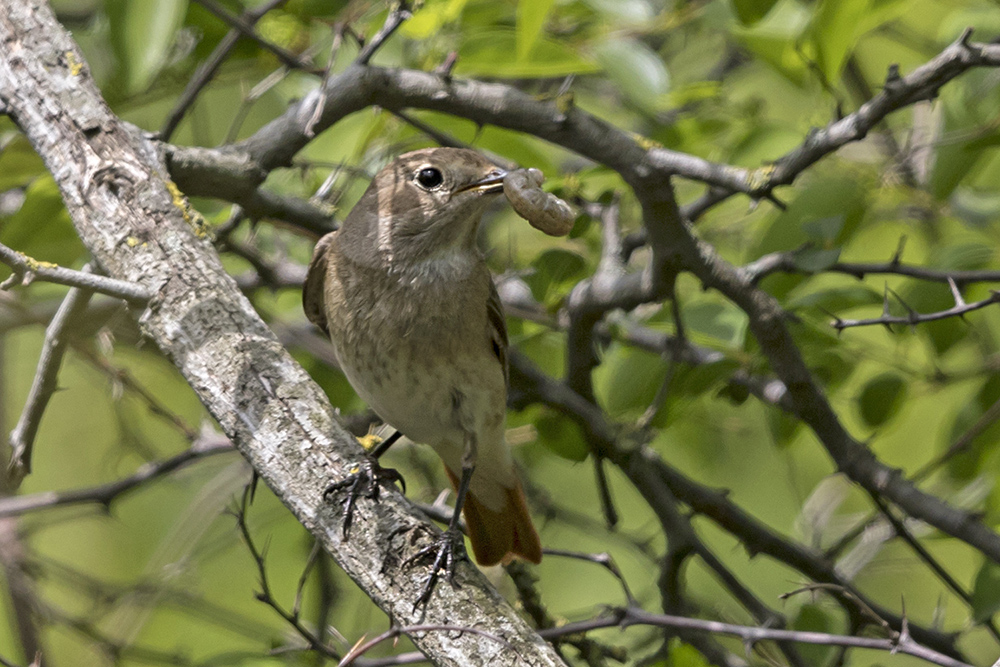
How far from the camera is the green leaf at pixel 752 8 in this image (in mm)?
3135

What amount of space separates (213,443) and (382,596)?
1.48 meters

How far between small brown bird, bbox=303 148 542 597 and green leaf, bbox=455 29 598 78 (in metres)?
0.33

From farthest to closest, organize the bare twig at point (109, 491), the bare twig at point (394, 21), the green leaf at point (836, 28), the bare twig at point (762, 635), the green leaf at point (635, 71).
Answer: the green leaf at point (635, 71) < the bare twig at point (109, 491) < the bare twig at point (394, 21) < the green leaf at point (836, 28) < the bare twig at point (762, 635)

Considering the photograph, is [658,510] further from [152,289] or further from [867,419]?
[152,289]

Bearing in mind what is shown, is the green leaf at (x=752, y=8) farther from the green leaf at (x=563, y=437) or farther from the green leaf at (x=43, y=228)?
the green leaf at (x=43, y=228)

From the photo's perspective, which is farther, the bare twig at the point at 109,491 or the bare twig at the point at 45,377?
the bare twig at the point at 109,491

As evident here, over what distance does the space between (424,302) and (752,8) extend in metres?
1.41

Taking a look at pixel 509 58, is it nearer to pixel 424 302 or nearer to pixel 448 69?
pixel 448 69

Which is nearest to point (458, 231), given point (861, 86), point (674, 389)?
point (674, 389)

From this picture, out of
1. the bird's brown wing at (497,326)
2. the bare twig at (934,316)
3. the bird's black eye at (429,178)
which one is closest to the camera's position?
the bare twig at (934,316)

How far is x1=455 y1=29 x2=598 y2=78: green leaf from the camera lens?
312 centimetres

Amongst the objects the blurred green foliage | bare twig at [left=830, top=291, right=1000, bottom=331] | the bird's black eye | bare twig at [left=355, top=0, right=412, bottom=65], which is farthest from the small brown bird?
bare twig at [left=830, top=291, right=1000, bottom=331]

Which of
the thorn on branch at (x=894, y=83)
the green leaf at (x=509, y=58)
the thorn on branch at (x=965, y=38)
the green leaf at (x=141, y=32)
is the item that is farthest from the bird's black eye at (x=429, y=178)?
the thorn on branch at (x=965, y=38)

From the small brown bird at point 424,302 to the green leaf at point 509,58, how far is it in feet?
1.09
